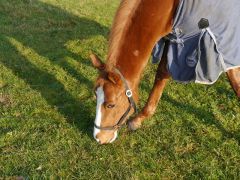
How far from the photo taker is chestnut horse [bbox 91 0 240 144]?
392 centimetres

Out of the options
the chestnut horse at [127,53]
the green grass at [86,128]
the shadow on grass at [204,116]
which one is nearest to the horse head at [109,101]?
the chestnut horse at [127,53]

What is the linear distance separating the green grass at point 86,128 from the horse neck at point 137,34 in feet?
3.34

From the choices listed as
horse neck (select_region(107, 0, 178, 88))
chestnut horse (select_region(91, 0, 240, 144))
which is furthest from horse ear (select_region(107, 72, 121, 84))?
horse neck (select_region(107, 0, 178, 88))

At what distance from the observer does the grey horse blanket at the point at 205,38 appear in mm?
4008

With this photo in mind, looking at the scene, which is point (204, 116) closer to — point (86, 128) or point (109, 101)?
point (86, 128)

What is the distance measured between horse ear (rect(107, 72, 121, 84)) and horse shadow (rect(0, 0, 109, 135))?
4.30 feet

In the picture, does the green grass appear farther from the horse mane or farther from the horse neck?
the horse mane

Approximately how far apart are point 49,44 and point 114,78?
4.46 m

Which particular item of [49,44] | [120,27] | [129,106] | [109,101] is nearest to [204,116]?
[129,106]

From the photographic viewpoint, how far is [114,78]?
3.86 meters

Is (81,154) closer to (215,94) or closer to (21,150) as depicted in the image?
(21,150)

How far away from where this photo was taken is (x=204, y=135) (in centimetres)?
493

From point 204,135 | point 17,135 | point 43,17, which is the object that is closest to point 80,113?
point 17,135

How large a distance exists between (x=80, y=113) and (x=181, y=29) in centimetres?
202
